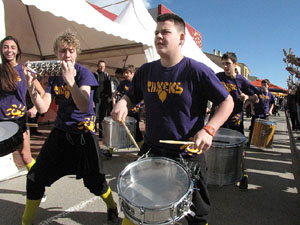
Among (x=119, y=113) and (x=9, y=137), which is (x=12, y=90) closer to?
(x=9, y=137)

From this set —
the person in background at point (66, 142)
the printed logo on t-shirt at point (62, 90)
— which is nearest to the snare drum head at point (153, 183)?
the person in background at point (66, 142)

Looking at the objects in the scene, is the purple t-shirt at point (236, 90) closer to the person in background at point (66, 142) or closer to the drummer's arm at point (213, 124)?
the drummer's arm at point (213, 124)

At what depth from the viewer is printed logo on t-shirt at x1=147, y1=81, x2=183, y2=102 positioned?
1.54 m

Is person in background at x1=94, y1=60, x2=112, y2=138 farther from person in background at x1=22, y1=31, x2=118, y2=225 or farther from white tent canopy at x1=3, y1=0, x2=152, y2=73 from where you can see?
person in background at x1=22, y1=31, x2=118, y2=225

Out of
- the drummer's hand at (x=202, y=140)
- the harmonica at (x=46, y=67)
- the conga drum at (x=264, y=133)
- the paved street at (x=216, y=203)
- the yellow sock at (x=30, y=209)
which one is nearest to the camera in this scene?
the drummer's hand at (x=202, y=140)

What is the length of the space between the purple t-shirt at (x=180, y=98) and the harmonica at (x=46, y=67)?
872mm

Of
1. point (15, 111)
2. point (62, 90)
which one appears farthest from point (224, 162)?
point (15, 111)

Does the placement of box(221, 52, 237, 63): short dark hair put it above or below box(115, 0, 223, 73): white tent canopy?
below

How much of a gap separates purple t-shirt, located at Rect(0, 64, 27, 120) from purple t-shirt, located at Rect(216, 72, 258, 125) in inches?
108

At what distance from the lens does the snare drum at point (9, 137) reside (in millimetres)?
2021

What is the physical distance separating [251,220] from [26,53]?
8326 mm

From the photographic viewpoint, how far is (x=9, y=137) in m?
2.05

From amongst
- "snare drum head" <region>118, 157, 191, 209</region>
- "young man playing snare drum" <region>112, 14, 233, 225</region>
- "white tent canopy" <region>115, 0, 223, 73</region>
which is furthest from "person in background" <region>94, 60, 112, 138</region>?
"snare drum head" <region>118, 157, 191, 209</region>

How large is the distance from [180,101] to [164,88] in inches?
5.8
